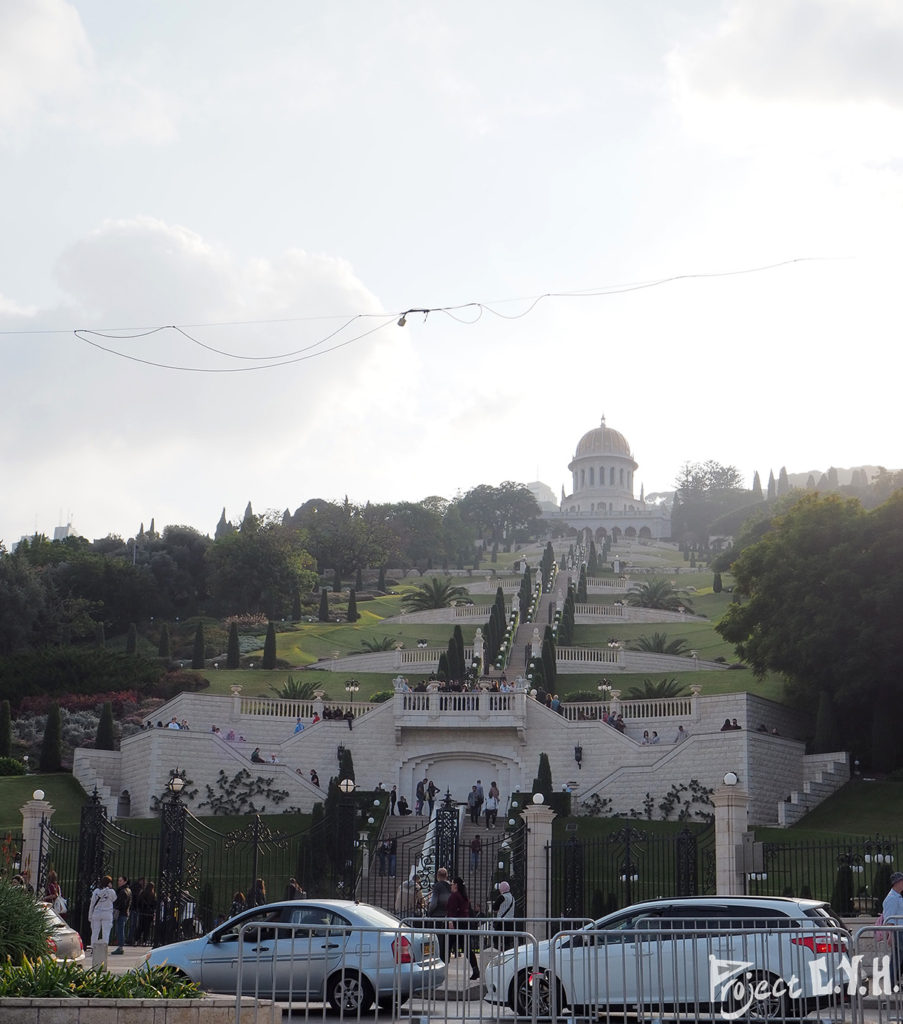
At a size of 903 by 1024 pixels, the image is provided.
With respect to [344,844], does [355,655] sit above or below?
above

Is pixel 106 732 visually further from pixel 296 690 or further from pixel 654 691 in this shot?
pixel 654 691

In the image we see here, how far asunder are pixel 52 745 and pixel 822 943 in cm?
3556

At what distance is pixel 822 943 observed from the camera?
39.9 feet

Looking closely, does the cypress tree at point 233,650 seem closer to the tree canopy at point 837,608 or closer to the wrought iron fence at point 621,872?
the tree canopy at point 837,608

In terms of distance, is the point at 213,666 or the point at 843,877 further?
the point at 213,666

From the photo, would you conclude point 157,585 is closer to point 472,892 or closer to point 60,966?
point 472,892

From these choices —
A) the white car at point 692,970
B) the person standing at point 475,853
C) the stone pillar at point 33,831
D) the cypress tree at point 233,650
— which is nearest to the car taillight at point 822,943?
the white car at point 692,970

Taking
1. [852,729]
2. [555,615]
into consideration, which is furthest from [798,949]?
[555,615]

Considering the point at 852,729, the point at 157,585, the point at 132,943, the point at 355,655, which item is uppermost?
the point at 157,585

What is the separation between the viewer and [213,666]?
58.7 meters

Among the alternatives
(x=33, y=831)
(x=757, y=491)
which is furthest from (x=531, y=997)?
(x=757, y=491)

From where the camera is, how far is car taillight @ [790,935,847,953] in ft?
39.0

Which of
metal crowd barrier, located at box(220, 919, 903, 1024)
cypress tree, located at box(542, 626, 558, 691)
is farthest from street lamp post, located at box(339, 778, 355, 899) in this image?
cypress tree, located at box(542, 626, 558, 691)

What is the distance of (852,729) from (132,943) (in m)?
25.0
